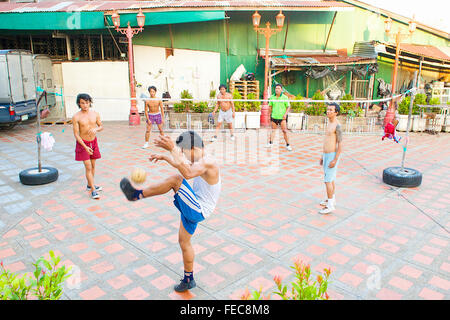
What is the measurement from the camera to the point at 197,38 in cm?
1716

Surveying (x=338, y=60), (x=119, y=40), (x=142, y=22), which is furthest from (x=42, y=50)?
(x=338, y=60)

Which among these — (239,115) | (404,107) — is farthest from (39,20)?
(404,107)

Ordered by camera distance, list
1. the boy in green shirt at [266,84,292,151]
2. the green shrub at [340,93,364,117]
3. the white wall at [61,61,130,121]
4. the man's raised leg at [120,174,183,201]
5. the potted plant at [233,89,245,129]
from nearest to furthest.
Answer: the man's raised leg at [120,174,183,201]
the boy in green shirt at [266,84,292,151]
the potted plant at [233,89,245,129]
the green shrub at [340,93,364,117]
the white wall at [61,61,130,121]

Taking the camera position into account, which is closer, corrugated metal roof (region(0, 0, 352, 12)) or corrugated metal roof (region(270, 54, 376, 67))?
corrugated metal roof (region(0, 0, 352, 12))

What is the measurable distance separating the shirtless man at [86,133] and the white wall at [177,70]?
33.2 ft

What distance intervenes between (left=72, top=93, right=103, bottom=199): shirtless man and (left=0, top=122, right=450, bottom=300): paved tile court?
63 centimetres

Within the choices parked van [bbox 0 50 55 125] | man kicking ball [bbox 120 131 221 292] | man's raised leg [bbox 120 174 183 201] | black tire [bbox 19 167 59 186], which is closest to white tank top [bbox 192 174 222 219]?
man kicking ball [bbox 120 131 221 292]

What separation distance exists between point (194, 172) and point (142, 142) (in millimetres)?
8467

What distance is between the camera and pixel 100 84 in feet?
52.9

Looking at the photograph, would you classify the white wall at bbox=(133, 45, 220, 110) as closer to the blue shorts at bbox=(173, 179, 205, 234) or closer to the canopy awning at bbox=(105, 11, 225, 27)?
the canopy awning at bbox=(105, 11, 225, 27)

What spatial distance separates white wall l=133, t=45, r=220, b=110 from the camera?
53.3 feet

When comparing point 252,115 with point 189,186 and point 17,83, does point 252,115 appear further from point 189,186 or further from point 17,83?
point 189,186

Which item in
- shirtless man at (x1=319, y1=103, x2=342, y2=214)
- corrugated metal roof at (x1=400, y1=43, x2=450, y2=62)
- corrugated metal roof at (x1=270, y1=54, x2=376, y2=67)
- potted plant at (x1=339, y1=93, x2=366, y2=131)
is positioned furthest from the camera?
corrugated metal roof at (x1=400, y1=43, x2=450, y2=62)

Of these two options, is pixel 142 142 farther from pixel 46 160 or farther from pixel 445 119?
pixel 445 119
